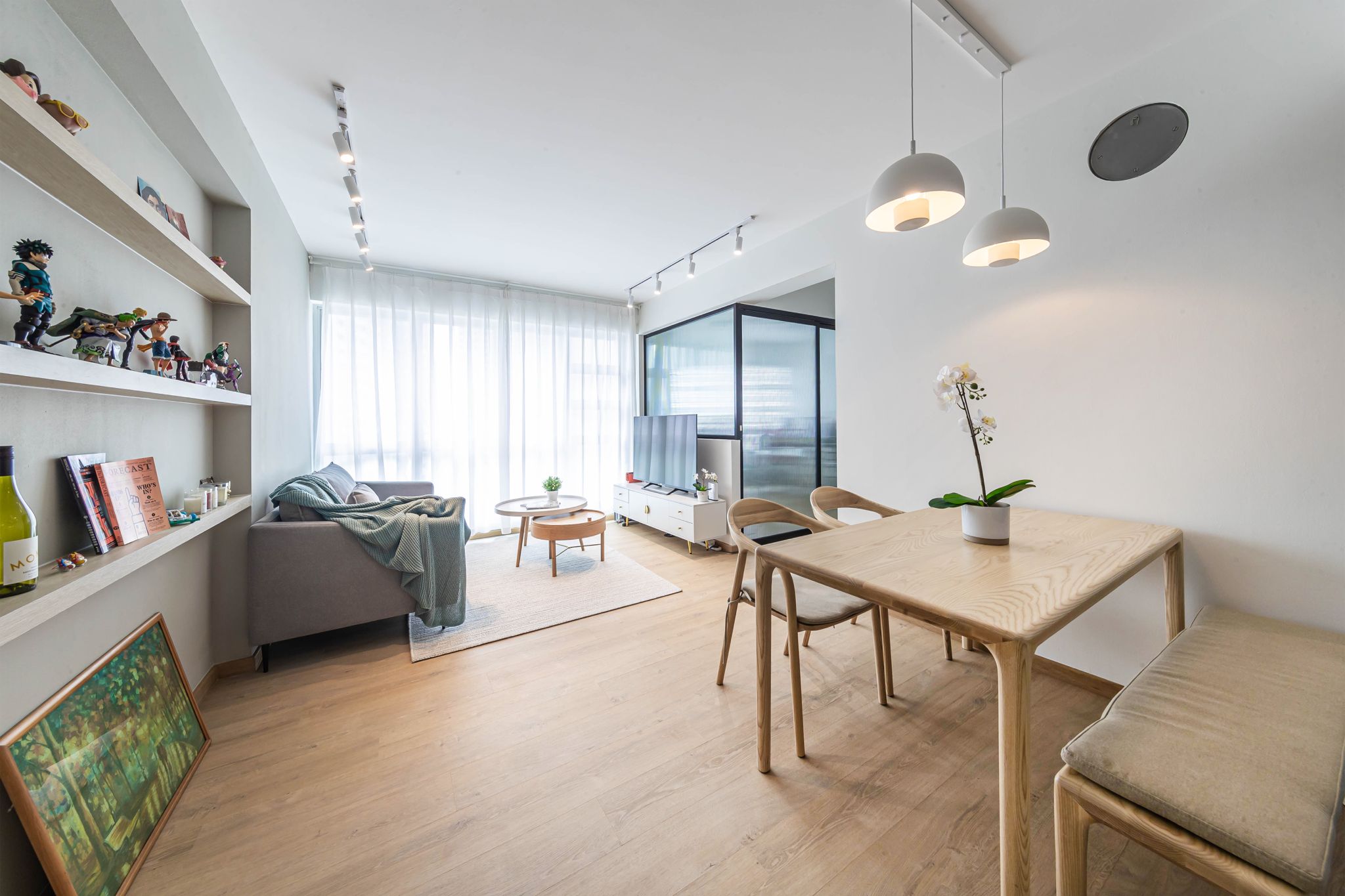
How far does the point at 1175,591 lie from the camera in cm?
171

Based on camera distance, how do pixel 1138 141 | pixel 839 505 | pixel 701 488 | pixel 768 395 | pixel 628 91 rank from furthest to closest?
1. pixel 768 395
2. pixel 701 488
3. pixel 839 505
4. pixel 628 91
5. pixel 1138 141

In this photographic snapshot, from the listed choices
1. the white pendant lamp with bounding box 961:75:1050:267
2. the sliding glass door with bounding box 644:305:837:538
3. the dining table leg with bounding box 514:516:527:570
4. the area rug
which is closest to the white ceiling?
the white pendant lamp with bounding box 961:75:1050:267

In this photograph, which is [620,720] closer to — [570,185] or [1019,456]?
[1019,456]

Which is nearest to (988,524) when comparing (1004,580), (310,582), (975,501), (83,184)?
(975,501)

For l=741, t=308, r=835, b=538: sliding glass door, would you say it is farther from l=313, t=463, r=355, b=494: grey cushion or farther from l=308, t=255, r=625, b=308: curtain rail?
l=313, t=463, r=355, b=494: grey cushion

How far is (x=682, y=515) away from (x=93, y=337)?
Answer: 11.6 ft

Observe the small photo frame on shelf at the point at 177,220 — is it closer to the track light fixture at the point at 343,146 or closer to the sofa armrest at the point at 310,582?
the track light fixture at the point at 343,146

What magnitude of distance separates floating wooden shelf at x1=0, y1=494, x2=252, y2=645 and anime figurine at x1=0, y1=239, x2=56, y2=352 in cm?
55

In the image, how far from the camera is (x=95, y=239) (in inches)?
55.7

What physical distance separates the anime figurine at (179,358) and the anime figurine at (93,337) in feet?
1.18

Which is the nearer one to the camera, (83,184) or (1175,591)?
(83,184)

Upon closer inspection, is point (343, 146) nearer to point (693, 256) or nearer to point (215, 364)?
point (215, 364)

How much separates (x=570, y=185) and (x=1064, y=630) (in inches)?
142

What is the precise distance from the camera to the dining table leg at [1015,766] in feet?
2.92
